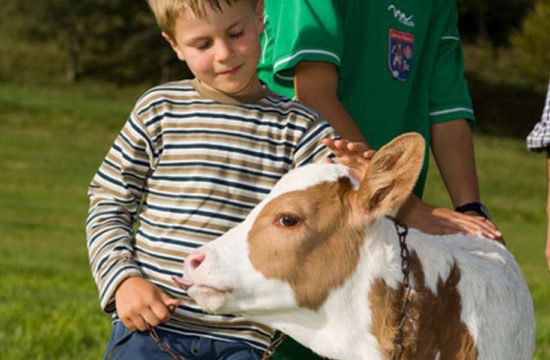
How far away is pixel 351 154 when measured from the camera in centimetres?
371

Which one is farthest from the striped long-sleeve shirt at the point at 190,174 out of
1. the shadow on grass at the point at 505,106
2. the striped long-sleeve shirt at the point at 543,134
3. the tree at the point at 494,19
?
the tree at the point at 494,19

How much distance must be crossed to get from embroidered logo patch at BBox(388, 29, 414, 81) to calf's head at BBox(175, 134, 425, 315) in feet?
3.98

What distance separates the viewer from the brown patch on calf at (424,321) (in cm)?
344

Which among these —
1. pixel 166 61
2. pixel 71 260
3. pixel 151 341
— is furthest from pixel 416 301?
pixel 166 61

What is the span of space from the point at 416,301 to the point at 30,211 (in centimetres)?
2092

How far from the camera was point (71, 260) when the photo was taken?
709 inches

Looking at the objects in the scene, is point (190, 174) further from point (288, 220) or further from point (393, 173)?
point (393, 173)

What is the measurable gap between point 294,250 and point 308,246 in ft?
0.14

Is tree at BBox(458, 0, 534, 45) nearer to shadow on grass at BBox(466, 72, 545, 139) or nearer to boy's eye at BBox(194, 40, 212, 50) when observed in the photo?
shadow on grass at BBox(466, 72, 545, 139)

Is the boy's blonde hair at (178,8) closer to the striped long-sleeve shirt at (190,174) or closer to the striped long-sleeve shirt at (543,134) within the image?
the striped long-sleeve shirt at (190,174)

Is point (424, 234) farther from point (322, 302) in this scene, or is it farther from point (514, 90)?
point (514, 90)

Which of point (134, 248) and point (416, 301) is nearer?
point (416, 301)

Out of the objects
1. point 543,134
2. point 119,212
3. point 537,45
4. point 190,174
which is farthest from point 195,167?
point 537,45

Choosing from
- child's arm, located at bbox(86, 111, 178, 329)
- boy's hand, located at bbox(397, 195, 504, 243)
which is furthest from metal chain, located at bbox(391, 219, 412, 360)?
child's arm, located at bbox(86, 111, 178, 329)
